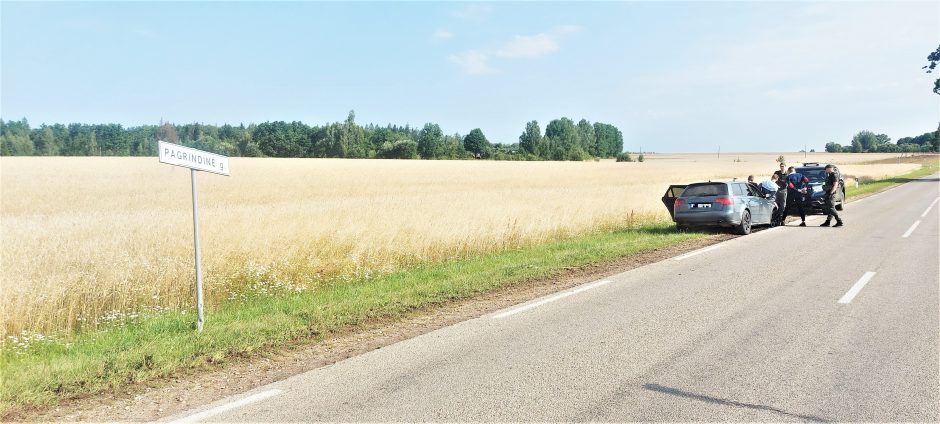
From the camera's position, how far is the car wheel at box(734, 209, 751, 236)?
1587 centimetres

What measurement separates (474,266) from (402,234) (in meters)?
2.43

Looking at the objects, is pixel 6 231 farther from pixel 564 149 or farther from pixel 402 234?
pixel 564 149

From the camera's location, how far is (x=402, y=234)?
1261cm

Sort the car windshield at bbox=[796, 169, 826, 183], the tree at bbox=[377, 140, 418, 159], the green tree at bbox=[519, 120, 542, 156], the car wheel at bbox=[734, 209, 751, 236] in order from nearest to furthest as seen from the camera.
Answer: the car wheel at bbox=[734, 209, 751, 236]
the car windshield at bbox=[796, 169, 826, 183]
the tree at bbox=[377, 140, 418, 159]
the green tree at bbox=[519, 120, 542, 156]

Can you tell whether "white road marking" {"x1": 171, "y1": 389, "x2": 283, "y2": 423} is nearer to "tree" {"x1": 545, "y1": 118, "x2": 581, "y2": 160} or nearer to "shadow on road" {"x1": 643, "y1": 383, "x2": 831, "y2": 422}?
"shadow on road" {"x1": 643, "y1": 383, "x2": 831, "y2": 422}

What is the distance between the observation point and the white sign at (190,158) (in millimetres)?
6199

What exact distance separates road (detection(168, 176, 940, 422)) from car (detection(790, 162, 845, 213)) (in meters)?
11.3

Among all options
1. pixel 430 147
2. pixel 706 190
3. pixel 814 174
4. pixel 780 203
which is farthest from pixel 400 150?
pixel 706 190

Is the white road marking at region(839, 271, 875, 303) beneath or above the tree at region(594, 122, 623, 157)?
beneath

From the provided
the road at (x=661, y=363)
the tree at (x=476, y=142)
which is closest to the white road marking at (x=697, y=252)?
the road at (x=661, y=363)

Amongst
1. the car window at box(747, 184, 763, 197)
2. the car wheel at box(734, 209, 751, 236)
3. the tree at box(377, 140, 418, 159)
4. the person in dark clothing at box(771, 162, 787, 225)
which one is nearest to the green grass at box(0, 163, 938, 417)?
the car wheel at box(734, 209, 751, 236)

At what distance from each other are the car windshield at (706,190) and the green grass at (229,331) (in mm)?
6306

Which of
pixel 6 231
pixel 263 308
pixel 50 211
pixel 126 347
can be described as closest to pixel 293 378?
pixel 126 347

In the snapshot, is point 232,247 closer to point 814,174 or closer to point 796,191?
point 796,191
